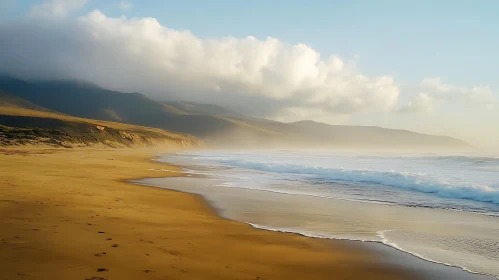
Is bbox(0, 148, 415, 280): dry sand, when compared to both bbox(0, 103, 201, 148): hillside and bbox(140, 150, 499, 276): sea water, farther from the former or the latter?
bbox(0, 103, 201, 148): hillside

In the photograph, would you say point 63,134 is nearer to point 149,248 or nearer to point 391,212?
point 391,212

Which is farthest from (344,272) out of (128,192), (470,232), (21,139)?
(21,139)

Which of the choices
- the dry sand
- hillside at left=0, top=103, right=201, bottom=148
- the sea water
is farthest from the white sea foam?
hillside at left=0, top=103, right=201, bottom=148

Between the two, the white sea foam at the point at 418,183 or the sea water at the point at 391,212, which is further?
the white sea foam at the point at 418,183

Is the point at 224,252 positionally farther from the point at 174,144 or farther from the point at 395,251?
the point at 174,144

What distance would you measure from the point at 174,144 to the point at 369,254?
11783 cm

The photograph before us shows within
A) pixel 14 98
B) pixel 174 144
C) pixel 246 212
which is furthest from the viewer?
pixel 14 98

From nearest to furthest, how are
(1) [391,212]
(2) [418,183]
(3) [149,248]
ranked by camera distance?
1. (3) [149,248]
2. (1) [391,212]
3. (2) [418,183]

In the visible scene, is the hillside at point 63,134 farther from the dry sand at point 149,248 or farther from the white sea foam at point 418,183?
the dry sand at point 149,248

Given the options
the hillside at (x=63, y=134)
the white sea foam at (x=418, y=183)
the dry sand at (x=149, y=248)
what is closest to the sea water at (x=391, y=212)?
the white sea foam at (x=418, y=183)

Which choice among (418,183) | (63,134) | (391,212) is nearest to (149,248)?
(391,212)

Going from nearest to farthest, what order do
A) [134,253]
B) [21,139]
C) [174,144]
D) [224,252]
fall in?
[134,253], [224,252], [21,139], [174,144]

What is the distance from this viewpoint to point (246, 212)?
38.9 feet

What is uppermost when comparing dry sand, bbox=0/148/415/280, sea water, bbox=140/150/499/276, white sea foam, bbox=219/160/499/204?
white sea foam, bbox=219/160/499/204
